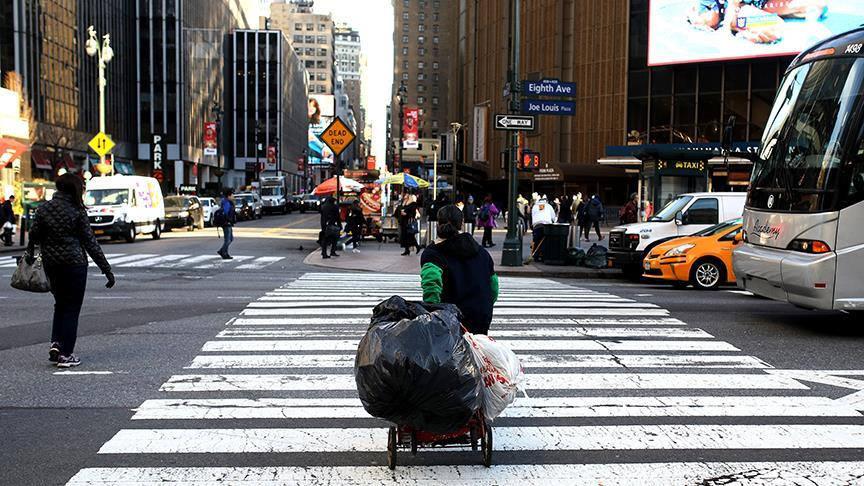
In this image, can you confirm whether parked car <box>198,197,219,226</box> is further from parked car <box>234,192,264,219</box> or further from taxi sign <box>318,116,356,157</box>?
taxi sign <box>318,116,356,157</box>

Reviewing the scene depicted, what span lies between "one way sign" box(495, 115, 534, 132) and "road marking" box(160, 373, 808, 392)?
12.9 meters

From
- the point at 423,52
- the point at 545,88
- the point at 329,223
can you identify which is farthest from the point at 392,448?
the point at 423,52

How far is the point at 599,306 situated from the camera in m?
13.0

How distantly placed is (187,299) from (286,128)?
118109mm

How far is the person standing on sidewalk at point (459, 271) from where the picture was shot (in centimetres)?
578

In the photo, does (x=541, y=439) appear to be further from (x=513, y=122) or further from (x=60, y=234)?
(x=513, y=122)

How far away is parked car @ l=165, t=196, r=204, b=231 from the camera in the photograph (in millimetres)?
40156

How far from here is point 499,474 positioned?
5.14 meters

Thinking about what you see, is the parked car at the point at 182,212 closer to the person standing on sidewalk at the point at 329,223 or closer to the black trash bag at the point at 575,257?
the person standing on sidewalk at the point at 329,223

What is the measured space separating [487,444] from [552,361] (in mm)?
3503

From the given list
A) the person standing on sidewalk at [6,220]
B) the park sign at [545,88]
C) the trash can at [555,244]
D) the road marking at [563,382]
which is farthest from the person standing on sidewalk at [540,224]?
the person standing on sidewalk at [6,220]

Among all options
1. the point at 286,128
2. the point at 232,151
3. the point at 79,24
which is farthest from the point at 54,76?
the point at 286,128

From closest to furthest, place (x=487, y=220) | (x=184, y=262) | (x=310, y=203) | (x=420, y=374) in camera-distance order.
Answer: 1. (x=420, y=374)
2. (x=184, y=262)
3. (x=487, y=220)
4. (x=310, y=203)

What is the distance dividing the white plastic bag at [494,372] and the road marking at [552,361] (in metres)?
3.04
